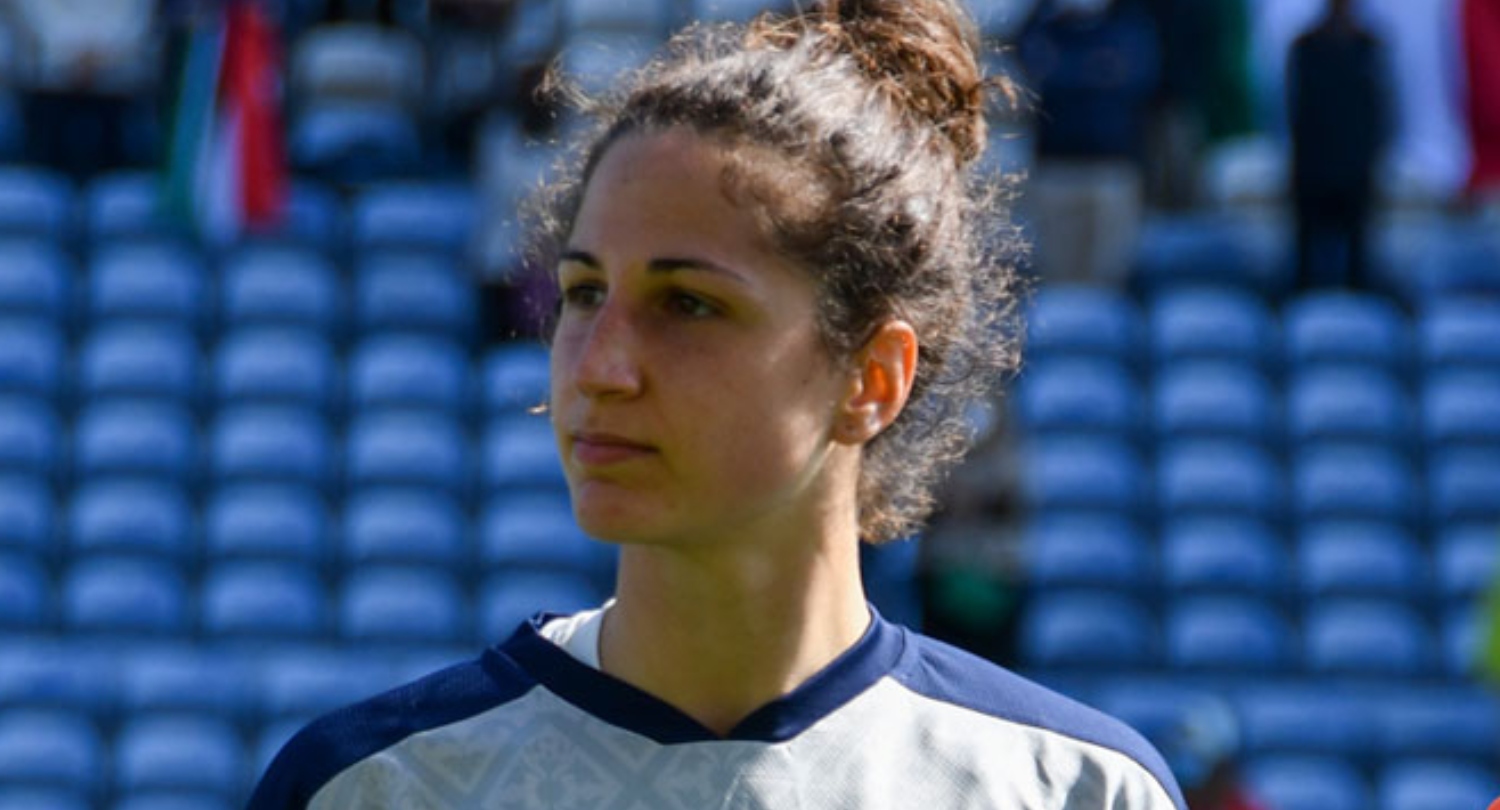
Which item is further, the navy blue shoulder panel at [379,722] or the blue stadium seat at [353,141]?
the blue stadium seat at [353,141]

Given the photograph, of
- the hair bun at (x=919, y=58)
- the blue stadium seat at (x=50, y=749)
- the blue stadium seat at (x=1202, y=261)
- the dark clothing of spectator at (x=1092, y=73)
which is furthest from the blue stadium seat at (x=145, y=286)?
the hair bun at (x=919, y=58)

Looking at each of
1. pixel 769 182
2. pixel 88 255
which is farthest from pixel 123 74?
pixel 769 182

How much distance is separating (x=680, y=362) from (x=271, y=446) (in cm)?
649

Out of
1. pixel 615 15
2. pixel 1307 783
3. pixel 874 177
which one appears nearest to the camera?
pixel 874 177

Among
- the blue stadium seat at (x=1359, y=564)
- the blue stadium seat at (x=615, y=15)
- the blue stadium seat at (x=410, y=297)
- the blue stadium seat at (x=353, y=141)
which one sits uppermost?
the blue stadium seat at (x=615, y=15)

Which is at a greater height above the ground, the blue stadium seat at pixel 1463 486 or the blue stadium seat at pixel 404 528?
the blue stadium seat at pixel 1463 486

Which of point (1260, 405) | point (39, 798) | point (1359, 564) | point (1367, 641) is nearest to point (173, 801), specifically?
point (39, 798)

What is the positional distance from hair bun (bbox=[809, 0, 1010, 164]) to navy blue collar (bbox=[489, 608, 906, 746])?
44 centimetres

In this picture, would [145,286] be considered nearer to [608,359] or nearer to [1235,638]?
[1235,638]

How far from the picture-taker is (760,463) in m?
2.29

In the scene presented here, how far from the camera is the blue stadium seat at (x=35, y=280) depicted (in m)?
9.05

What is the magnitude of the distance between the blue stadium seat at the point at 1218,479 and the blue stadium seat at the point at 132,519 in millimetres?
2816

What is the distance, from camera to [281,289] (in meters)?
9.12

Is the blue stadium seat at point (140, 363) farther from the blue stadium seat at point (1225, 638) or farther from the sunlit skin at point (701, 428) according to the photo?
Result: the sunlit skin at point (701, 428)
